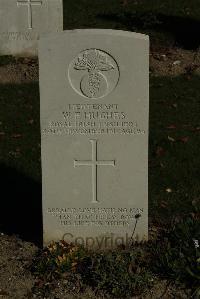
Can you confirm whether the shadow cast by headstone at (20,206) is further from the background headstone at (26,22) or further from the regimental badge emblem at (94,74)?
the background headstone at (26,22)

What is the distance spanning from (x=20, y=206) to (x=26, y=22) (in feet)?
20.1

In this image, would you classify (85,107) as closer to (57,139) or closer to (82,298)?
(57,139)

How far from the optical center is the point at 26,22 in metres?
12.7

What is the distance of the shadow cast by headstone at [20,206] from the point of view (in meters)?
6.87

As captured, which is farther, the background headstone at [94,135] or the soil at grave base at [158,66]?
the soil at grave base at [158,66]

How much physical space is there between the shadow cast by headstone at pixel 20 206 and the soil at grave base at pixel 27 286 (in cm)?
37

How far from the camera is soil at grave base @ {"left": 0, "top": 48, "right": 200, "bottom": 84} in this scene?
11812 millimetres

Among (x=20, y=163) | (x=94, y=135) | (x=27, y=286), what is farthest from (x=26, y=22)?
(x=27, y=286)

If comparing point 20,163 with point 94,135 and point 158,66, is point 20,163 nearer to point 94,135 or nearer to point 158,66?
point 94,135

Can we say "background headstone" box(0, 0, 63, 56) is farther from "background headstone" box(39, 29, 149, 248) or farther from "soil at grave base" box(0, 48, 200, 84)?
"background headstone" box(39, 29, 149, 248)

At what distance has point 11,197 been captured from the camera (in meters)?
7.61

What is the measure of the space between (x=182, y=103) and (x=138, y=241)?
4.46 meters

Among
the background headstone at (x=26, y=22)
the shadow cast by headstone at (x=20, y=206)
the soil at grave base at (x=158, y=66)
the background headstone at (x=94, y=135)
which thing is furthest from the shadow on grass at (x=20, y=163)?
the background headstone at (x=26, y=22)

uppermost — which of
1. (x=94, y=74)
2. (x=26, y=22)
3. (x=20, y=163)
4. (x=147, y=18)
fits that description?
(x=147, y=18)
